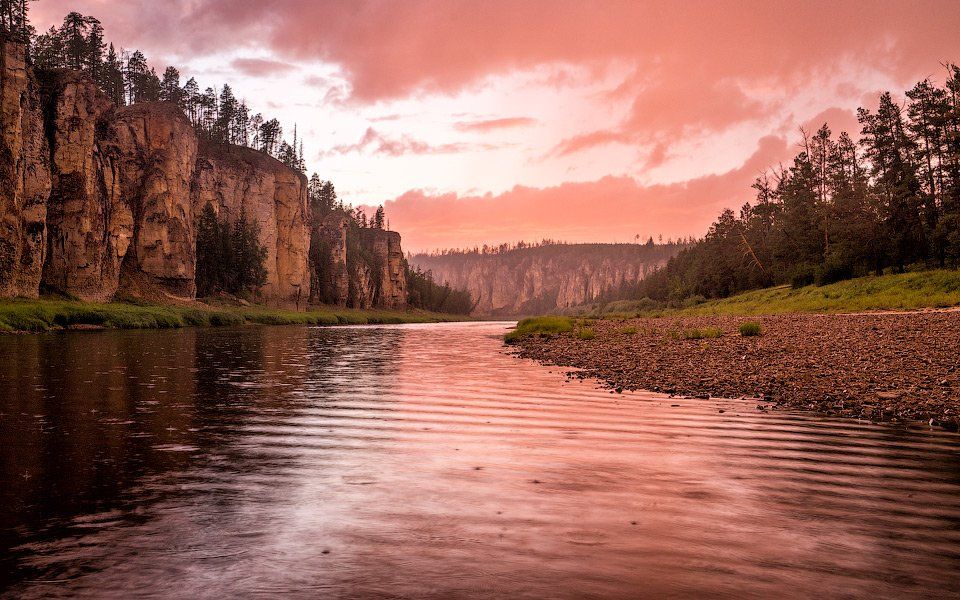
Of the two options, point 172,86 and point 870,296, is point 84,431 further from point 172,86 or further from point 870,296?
point 172,86

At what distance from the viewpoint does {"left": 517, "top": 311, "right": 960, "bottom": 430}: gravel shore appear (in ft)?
37.2

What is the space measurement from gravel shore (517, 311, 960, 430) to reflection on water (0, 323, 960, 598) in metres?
1.70

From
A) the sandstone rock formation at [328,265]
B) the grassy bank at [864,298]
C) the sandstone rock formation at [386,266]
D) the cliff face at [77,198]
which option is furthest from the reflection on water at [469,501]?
the sandstone rock formation at [386,266]

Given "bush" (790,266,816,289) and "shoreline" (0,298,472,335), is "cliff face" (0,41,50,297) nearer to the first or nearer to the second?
"shoreline" (0,298,472,335)

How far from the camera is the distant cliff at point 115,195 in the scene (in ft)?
168

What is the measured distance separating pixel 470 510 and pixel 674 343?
20.4 meters

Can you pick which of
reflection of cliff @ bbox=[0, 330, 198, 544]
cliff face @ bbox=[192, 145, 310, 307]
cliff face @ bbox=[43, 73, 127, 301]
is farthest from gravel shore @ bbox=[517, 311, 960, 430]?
cliff face @ bbox=[192, 145, 310, 307]

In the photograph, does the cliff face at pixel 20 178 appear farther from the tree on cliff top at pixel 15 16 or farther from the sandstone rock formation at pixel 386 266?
the sandstone rock formation at pixel 386 266

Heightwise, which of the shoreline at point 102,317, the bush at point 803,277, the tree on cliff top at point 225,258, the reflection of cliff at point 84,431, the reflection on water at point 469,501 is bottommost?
the reflection on water at point 469,501

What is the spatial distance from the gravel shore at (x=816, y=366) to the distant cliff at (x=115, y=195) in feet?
173

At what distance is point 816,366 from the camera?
1537cm

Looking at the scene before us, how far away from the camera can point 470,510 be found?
18.4 feet

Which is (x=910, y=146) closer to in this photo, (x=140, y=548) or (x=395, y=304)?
(x=140, y=548)

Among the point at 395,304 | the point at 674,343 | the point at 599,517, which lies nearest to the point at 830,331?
the point at 674,343
